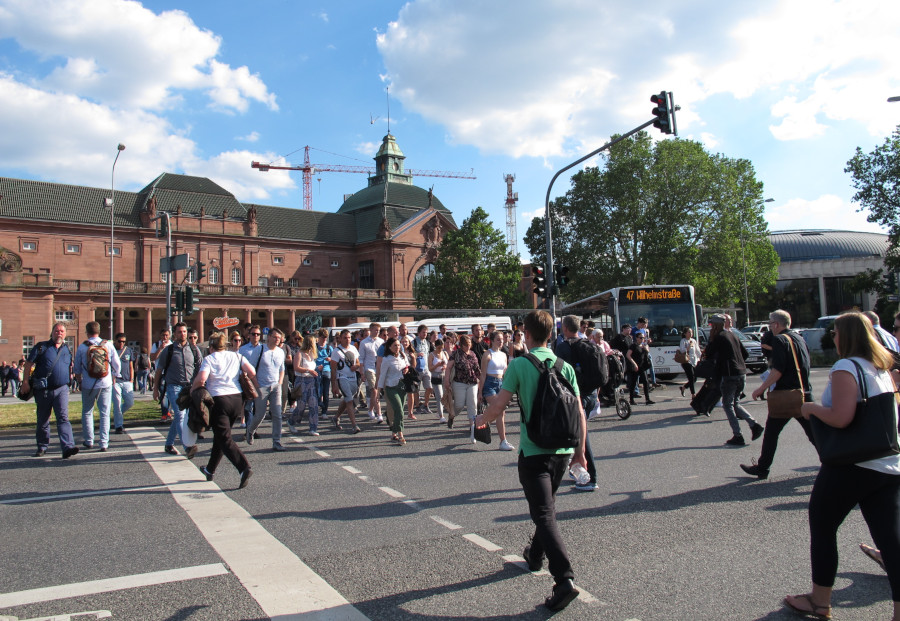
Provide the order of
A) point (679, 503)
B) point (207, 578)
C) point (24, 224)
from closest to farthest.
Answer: point (207, 578) → point (679, 503) → point (24, 224)

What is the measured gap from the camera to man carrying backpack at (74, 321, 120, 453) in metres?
10.2

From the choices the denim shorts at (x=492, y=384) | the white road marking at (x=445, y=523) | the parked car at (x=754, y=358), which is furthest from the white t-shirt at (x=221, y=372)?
the parked car at (x=754, y=358)

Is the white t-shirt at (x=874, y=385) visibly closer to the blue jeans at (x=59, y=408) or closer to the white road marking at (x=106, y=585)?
the white road marking at (x=106, y=585)

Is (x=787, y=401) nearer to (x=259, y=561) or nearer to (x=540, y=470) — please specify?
(x=540, y=470)

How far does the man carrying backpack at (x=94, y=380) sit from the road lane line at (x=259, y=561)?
3178 mm

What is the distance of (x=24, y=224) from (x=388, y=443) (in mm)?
56537

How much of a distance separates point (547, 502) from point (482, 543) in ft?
4.50

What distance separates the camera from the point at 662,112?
15.5m

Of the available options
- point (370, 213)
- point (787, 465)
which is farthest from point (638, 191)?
point (787, 465)

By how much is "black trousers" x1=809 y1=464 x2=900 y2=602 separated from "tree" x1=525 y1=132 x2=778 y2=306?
159 ft

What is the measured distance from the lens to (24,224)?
178 feet

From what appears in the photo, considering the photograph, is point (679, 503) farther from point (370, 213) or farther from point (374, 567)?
point (370, 213)

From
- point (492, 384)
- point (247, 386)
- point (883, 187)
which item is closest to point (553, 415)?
point (247, 386)

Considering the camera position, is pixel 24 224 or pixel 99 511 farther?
pixel 24 224
